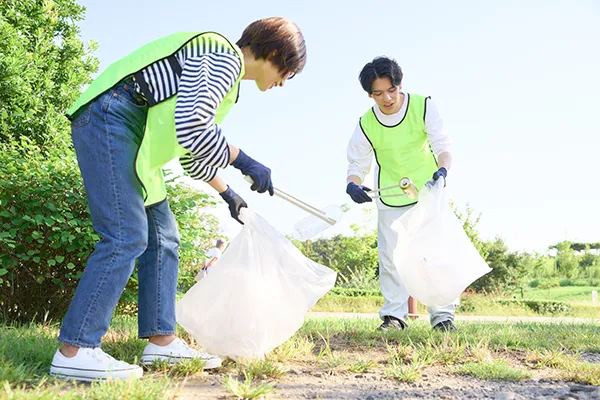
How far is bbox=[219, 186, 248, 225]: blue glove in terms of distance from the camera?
2637 mm

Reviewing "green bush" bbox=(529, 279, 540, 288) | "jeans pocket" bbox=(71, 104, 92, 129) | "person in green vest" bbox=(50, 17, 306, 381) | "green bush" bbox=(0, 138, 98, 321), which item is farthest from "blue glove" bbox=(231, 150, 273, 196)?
"green bush" bbox=(529, 279, 540, 288)

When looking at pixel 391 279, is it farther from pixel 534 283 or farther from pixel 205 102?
pixel 534 283

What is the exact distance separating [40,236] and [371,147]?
7.91 feet

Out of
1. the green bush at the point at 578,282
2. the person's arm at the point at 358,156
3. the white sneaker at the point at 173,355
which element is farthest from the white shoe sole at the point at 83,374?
the green bush at the point at 578,282

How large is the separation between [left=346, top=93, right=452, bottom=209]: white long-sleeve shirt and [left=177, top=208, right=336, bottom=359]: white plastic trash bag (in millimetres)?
1578

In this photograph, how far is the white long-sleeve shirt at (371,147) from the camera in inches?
150

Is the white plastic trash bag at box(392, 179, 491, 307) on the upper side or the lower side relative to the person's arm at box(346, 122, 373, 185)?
lower

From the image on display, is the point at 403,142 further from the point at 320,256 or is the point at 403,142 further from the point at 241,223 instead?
the point at 320,256

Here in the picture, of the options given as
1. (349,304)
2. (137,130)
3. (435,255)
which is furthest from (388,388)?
(349,304)

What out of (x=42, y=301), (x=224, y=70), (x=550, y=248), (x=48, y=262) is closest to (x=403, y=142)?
(x=224, y=70)

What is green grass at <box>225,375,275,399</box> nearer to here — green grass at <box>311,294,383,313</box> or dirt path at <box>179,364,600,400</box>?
dirt path at <box>179,364,600,400</box>

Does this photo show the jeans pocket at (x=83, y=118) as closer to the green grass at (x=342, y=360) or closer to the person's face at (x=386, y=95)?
the green grass at (x=342, y=360)

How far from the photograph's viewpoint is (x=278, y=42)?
215 cm

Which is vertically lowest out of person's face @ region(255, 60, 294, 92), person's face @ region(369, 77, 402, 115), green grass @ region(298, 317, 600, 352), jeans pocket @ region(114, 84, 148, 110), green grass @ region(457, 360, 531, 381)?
green grass @ region(298, 317, 600, 352)
